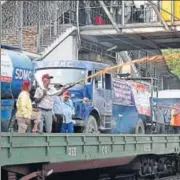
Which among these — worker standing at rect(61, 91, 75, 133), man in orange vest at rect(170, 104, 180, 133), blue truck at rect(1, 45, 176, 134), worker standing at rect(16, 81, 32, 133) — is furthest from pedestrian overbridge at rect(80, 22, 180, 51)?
worker standing at rect(16, 81, 32, 133)

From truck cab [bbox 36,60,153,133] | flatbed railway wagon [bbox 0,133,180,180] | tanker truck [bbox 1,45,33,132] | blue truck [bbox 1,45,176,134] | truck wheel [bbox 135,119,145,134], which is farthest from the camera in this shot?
truck wheel [bbox 135,119,145,134]

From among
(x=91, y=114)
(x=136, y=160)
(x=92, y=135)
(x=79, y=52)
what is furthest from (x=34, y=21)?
(x=92, y=135)

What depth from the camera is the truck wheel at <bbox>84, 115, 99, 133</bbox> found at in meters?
12.6

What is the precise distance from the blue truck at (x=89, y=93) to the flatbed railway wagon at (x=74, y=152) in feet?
5.17

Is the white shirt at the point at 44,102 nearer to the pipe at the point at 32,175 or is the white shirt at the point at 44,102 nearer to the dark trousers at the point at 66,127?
the dark trousers at the point at 66,127

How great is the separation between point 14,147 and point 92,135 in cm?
233

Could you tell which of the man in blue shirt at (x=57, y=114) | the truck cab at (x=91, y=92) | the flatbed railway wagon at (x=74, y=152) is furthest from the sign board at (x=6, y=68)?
the flatbed railway wagon at (x=74, y=152)

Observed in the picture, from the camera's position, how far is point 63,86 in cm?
1251

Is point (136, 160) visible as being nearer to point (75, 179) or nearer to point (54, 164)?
point (75, 179)

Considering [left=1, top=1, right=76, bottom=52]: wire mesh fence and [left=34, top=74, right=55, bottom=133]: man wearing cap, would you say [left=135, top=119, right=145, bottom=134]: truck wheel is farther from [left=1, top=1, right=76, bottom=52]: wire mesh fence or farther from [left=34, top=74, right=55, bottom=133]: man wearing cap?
[left=34, top=74, right=55, bottom=133]: man wearing cap

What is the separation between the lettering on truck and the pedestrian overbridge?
14787 mm

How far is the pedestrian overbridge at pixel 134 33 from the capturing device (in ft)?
86.2

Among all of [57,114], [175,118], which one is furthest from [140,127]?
[57,114]

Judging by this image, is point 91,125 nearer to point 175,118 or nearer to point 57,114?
point 57,114
